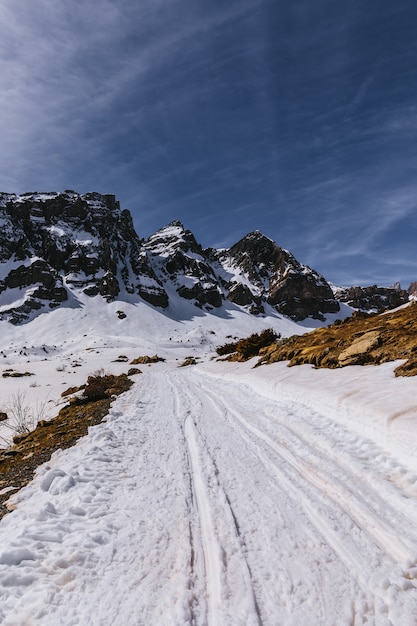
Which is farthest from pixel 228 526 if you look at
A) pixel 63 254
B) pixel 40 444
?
pixel 63 254

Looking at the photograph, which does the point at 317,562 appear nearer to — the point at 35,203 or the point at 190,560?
the point at 190,560

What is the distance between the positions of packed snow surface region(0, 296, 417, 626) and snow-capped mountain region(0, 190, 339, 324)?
104513mm

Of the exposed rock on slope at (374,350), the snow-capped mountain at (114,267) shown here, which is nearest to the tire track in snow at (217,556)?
the exposed rock on slope at (374,350)

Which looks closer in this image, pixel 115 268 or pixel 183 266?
pixel 115 268

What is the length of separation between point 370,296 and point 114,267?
5543 inches

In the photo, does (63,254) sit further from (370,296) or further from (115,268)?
(370,296)

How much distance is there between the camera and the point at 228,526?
3330 millimetres

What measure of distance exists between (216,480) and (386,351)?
303 inches

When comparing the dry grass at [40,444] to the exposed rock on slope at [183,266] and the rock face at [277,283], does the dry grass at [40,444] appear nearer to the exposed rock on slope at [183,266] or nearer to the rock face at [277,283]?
the exposed rock on slope at [183,266]

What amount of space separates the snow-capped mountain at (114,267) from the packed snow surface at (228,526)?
105 meters

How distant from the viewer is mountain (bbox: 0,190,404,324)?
349ft

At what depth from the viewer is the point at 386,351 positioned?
966 centimetres

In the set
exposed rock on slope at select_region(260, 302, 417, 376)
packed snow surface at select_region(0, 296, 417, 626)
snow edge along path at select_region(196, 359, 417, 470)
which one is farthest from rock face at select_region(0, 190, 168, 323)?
packed snow surface at select_region(0, 296, 417, 626)

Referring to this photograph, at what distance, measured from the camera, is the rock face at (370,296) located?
168m
